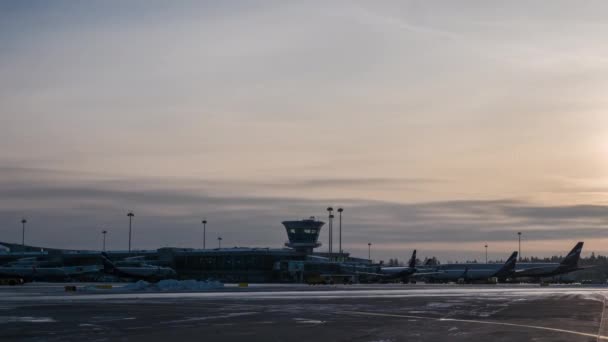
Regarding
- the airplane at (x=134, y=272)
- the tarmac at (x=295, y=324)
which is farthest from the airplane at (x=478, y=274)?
the tarmac at (x=295, y=324)

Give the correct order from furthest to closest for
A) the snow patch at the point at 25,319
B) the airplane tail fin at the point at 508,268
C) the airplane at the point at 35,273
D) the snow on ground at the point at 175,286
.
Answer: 1. the airplane tail fin at the point at 508,268
2. the airplane at the point at 35,273
3. the snow on ground at the point at 175,286
4. the snow patch at the point at 25,319

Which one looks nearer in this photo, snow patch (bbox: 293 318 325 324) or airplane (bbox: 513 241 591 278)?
snow patch (bbox: 293 318 325 324)

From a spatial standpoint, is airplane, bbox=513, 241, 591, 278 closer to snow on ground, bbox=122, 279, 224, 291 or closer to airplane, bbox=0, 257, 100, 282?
snow on ground, bbox=122, 279, 224, 291

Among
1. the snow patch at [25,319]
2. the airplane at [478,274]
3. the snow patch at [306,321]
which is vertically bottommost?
the airplane at [478,274]

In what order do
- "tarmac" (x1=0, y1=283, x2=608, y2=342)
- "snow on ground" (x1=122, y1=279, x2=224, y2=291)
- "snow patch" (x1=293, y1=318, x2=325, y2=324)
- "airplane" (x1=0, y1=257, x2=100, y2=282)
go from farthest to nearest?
"airplane" (x1=0, y1=257, x2=100, y2=282)
"snow on ground" (x1=122, y1=279, x2=224, y2=291)
"snow patch" (x1=293, y1=318, x2=325, y2=324)
"tarmac" (x1=0, y1=283, x2=608, y2=342)

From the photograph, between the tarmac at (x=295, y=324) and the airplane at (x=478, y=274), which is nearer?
the tarmac at (x=295, y=324)

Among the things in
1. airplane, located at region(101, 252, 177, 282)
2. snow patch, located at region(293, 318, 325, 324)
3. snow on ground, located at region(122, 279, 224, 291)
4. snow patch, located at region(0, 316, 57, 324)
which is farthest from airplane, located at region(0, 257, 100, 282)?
snow patch, located at region(293, 318, 325, 324)

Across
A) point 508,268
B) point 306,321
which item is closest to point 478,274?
point 508,268

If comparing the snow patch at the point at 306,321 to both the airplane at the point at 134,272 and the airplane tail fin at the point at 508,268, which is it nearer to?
the airplane at the point at 134,272

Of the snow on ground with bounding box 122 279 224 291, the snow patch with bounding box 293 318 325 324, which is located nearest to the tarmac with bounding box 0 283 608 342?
the snow patch with bounding box 293 318 325 324

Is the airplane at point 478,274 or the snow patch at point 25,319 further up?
the snow patch at point 25,319

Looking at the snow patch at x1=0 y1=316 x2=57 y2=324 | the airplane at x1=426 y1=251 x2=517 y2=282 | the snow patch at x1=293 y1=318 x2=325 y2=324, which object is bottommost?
the airplane at x1=426 y1=251 x2=517 y2=282

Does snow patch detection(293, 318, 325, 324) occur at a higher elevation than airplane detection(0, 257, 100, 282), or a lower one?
higher

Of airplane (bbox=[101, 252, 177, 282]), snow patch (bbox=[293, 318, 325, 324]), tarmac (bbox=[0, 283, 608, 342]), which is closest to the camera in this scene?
tarmac (bbox=[0, 283, 608, 342])
